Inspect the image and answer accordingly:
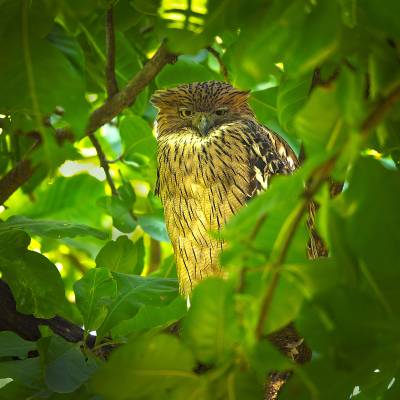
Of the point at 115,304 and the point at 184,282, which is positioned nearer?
the point at 115,304

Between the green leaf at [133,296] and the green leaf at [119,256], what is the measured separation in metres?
0.10

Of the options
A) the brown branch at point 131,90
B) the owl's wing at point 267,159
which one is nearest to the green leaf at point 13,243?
the brown branch at point 131,90

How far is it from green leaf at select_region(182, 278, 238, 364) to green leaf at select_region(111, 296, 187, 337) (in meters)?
1.22

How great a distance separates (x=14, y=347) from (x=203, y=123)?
4.93 feet

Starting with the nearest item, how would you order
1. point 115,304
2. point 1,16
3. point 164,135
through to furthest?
point 1,16
point 115,304
point 164,135

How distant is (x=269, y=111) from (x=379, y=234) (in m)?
1.85

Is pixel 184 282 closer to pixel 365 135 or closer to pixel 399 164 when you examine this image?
pixel 399 164

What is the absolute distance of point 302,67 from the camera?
77cm

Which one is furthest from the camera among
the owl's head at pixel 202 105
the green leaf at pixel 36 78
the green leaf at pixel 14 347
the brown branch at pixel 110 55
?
the owl's head at pixel 202 105

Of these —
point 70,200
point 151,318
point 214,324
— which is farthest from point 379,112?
point 70,200

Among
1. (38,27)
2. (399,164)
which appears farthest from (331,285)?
(399,164)

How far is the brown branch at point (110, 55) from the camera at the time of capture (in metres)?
2.08

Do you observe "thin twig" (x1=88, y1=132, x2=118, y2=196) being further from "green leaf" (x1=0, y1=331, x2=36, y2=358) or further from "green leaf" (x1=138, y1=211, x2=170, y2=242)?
"green leaf" (x1=0, y1=331, x2=36, y2=358)

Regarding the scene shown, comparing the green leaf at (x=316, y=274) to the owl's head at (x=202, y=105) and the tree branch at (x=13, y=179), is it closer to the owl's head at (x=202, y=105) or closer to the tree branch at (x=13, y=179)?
the tree branch at (x=13, y=179)
